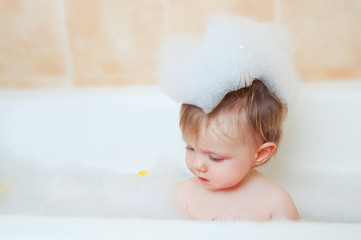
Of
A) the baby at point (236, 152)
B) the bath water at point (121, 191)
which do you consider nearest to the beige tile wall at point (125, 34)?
the bath water at point (121, 191)

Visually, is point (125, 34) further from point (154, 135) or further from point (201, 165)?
point (201, 165)

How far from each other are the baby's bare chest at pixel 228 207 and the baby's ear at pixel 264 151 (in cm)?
9

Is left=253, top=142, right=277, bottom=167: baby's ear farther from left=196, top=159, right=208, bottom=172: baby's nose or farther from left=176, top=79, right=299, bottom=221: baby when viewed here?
left=196, top=159, right=208, bottom=172: baby's nose

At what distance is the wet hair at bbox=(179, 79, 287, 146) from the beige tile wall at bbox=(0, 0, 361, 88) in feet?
1.50

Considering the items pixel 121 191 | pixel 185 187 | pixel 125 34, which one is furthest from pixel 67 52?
pixel 185 187

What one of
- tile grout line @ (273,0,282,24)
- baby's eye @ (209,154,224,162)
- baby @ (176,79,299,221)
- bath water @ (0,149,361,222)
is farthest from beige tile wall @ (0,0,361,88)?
baby's eye @ (209,154,224,162)

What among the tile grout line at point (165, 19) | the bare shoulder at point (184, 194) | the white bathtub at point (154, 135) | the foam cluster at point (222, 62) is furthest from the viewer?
the tile grout line at point (165, 19)

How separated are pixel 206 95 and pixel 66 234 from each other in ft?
1.31

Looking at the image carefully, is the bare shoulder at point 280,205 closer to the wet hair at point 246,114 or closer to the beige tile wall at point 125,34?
the wet hair at point 246,114

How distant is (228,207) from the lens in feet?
3.07

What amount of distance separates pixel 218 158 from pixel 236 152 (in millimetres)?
39

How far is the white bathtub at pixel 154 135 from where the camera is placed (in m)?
1.16

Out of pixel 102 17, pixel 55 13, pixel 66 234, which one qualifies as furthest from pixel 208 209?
pixel 55 13

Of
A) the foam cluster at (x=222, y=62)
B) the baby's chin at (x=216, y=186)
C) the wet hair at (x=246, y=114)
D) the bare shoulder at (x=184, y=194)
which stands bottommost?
the bare shoulder at (x=184, y=194)
